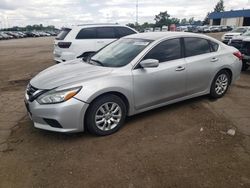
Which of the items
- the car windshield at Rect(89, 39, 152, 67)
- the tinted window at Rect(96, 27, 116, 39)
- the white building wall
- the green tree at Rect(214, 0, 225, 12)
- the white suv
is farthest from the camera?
the green tree at Rect(214, 0, 225, 12)

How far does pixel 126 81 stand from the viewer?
4.34 m

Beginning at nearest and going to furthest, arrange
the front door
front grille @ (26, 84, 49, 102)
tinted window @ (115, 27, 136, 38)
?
front grille @ (26, 84, 49, 102)
the front door
tinted window @ (115, 27, 136, 38)

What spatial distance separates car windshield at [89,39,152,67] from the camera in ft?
15.3

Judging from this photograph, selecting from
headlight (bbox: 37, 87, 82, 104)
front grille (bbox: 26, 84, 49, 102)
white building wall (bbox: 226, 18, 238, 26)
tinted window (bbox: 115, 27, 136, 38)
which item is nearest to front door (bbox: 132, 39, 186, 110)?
headlight (bbox: 37, 87, 82, 104)

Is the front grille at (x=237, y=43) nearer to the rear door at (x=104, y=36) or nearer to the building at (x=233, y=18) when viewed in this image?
the rear door at (x=104, y=36)

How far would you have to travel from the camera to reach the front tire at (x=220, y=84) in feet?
18.8

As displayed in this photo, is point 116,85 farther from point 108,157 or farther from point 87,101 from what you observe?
point 108,157

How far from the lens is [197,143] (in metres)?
3.98

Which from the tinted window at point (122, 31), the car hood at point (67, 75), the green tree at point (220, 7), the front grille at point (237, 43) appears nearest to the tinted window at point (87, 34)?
the tinted window at point (122, 31)

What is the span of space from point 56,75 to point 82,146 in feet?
4.32

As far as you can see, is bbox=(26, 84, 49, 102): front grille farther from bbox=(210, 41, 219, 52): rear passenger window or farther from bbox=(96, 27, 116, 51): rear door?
bbox=(96, 27, 116, 51): rear door

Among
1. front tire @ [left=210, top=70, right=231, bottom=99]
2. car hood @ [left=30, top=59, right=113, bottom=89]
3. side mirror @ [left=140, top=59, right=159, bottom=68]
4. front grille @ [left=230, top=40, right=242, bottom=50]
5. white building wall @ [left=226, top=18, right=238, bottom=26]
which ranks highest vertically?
side mirror @ [left=140, top=59, right=159, bottom=68]

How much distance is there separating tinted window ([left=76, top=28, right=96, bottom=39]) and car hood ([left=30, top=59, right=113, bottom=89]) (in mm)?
4380

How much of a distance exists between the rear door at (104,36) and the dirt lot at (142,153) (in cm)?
468
